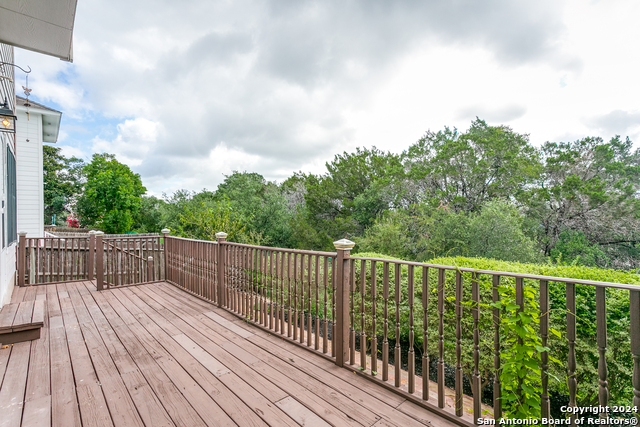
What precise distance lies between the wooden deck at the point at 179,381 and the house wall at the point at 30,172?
615cm

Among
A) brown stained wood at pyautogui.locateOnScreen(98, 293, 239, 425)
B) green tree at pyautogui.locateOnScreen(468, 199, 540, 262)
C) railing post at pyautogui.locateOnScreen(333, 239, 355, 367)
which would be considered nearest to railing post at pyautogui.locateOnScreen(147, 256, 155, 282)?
brown stained wood at pyautogui.locateOnScreen(98, 293, 239, 425)

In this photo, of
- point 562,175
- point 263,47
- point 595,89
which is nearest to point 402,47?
point 263,47

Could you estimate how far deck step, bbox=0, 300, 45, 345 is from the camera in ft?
8.40

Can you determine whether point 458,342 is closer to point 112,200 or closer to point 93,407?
point 93,407

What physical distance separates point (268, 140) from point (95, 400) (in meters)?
13.8

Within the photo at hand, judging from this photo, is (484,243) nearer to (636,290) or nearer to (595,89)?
(595,89)

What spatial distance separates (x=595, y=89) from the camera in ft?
34.0

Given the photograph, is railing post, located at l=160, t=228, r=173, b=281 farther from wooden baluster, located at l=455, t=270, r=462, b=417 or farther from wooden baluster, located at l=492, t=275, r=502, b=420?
wooden baluster, located at l=492, t=275, r=502, b=420

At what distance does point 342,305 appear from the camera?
88.4 inches

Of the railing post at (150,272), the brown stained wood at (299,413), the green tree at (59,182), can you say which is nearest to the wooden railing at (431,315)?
the brown stained wood at (299,413)

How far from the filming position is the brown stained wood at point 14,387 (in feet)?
5.22

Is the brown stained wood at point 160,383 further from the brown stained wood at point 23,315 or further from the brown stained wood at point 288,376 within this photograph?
the brown stained wood at point 23,315

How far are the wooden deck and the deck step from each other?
0.09 metres

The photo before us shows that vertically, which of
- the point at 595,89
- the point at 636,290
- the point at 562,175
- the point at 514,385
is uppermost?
the point at 595,89
